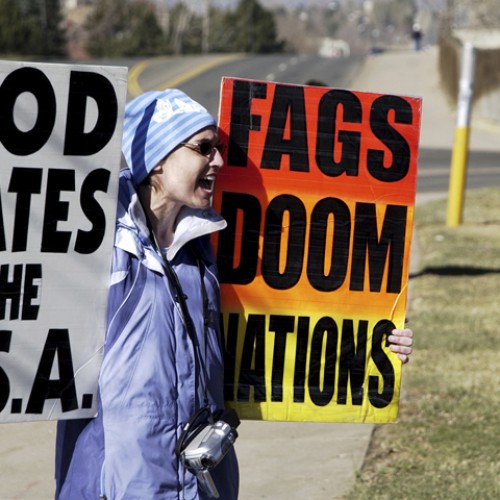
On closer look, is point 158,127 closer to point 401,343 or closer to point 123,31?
point 401,343

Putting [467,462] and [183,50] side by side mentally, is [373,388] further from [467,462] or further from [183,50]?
[183,50]

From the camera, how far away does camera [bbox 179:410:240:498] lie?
2.94 m

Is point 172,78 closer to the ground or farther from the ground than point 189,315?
closer to the ground

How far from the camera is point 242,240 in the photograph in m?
3.54

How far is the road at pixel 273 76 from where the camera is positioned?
78.3 feet

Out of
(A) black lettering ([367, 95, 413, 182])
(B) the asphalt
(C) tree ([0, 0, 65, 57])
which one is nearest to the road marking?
(C) tree ([0, 0, 65, 57])

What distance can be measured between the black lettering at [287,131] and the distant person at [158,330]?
0.47 meters

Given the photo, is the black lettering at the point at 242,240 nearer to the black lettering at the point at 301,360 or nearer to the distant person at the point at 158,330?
the black lettering at the point at 301,360

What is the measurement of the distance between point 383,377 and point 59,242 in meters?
1.13

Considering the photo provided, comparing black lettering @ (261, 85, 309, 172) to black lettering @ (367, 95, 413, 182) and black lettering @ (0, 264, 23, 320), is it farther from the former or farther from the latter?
black lettering @ (0, 264, 23, 320)

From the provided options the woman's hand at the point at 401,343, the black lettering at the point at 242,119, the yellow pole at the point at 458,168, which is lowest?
the yellow pole at the point at 458,168

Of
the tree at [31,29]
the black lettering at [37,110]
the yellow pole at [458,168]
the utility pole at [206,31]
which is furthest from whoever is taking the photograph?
the utility pole at [206,31]

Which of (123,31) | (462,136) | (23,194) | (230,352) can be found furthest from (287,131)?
(123,31)

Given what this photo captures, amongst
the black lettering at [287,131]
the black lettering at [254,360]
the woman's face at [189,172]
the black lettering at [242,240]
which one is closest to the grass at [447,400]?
the black lettering at [254,360]
